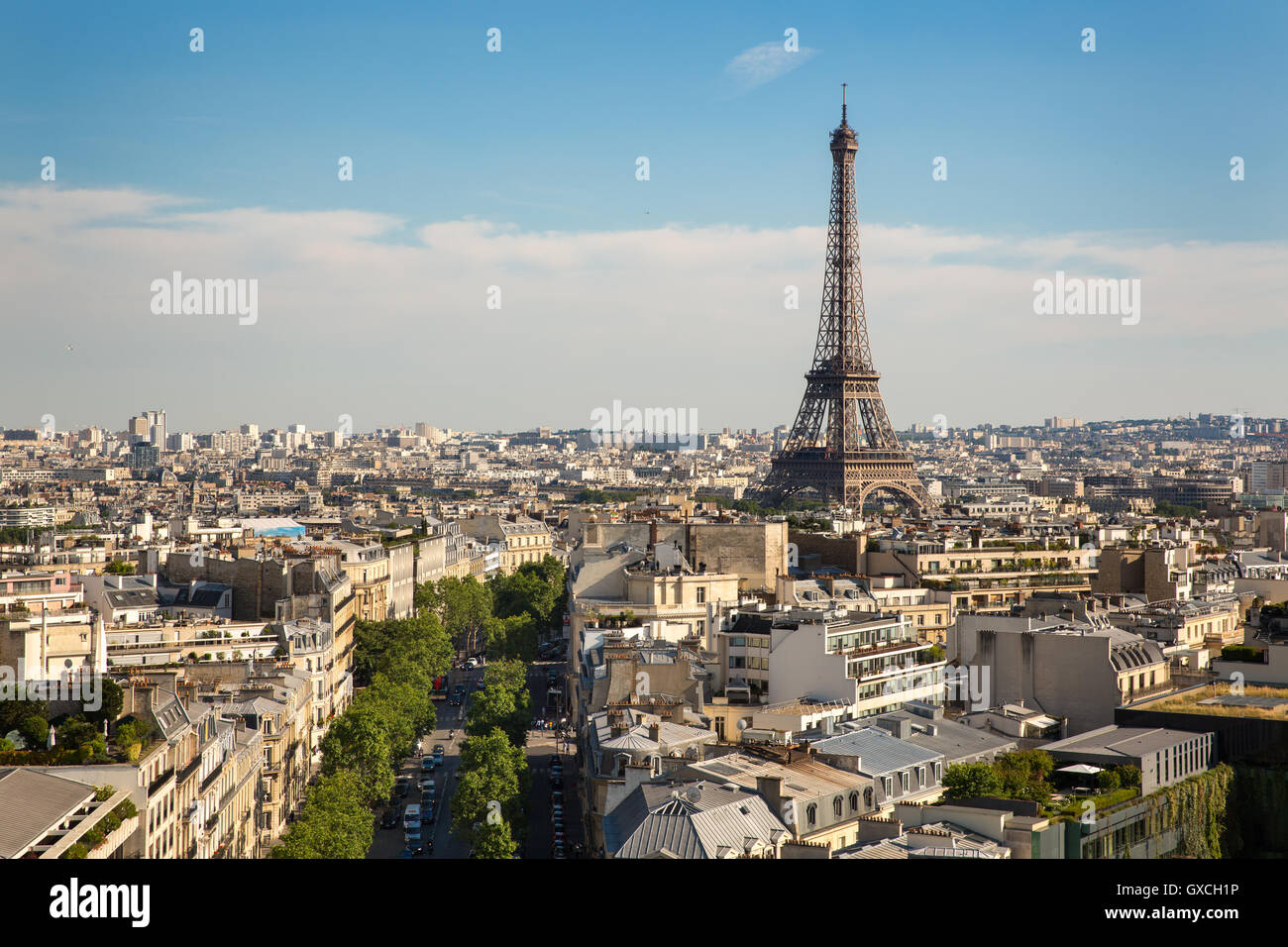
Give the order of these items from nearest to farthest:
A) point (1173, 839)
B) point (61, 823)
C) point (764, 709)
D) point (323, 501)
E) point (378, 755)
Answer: point (61, 823), point (1173, 839), point (764, 709), point (378, 755), point (323, 501)

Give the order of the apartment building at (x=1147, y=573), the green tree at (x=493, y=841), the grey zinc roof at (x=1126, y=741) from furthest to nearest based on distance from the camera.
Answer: the apartment building at (x=1147, y=573)
the green tree at (x=493, y=841)
the grey zinc roof at (x=1126, y=741)

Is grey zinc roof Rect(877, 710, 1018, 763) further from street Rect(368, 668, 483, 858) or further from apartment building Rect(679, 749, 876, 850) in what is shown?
street Rect(368, 668, 483, 858)

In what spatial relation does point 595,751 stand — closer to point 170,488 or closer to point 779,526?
point 779,526

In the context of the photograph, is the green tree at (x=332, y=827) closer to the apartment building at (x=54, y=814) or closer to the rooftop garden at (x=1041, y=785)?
the apartment building at (x=54, y=814)

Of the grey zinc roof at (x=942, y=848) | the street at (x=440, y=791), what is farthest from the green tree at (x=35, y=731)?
the grey zinc roof at (x=942, y=848)
